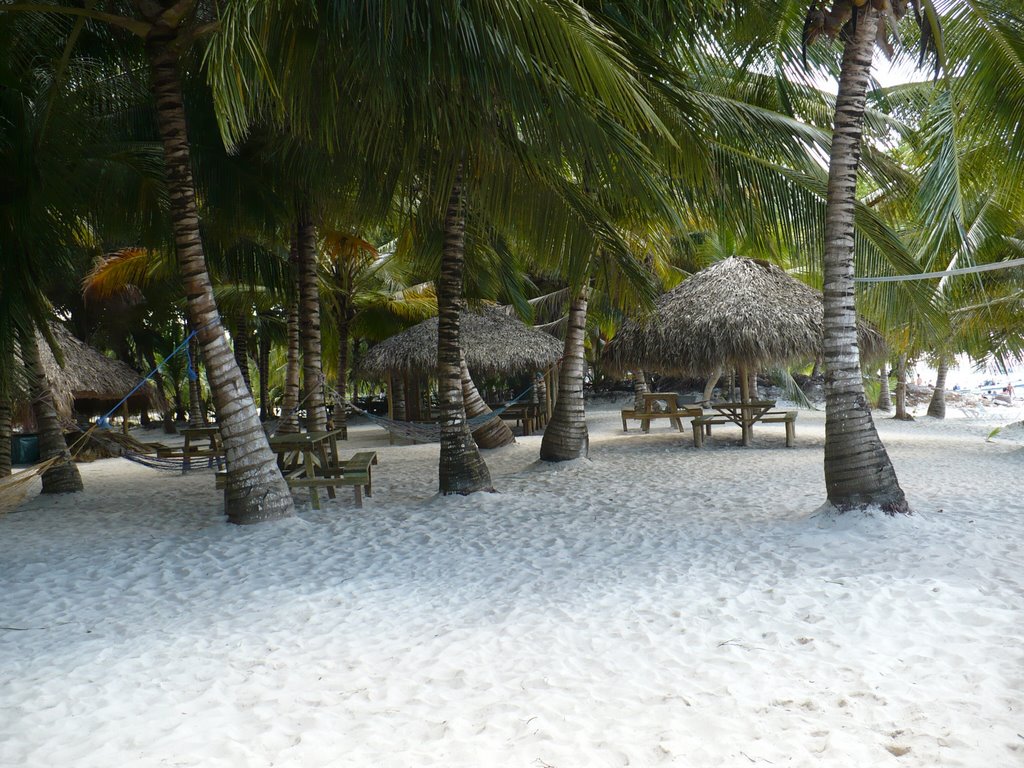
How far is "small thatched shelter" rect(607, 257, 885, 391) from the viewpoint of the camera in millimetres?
10875

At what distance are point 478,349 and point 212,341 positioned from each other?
9009 millimetres

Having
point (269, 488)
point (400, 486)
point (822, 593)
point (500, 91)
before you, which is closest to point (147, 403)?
point (400, 486)

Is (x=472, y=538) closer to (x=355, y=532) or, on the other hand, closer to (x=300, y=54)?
(x=355, y=532)

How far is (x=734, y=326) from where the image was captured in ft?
35.8

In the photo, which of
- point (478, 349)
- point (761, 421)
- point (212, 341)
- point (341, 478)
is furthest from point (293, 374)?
point (761, 421)

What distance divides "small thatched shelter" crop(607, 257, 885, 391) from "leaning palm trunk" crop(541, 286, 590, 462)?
59.4 inches

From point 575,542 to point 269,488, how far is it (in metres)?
2.51

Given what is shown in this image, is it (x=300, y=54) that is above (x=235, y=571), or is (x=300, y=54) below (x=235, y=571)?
above

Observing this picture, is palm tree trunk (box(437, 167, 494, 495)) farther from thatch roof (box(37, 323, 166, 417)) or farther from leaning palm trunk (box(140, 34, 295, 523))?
thatch roof (box(37, 323, 166, 417))

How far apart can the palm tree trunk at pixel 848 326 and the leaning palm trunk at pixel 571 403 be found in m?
4.36

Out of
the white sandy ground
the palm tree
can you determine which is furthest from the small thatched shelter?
the palm tree

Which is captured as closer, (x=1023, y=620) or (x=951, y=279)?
(x=1023, y=620)

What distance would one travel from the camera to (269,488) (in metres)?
6.00

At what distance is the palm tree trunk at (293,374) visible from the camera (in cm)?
917
